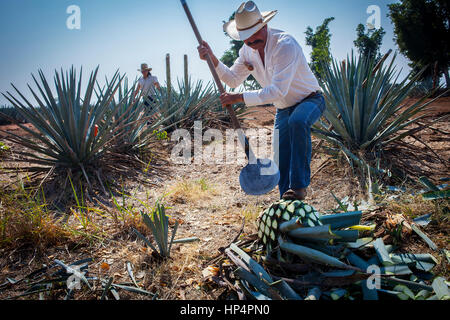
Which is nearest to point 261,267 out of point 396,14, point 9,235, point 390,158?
point 9,235

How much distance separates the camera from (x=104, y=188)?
326cm

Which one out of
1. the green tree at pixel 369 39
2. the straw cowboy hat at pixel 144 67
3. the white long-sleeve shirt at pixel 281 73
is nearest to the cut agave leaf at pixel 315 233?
the white long-sleeve shirt at pixel 281 73

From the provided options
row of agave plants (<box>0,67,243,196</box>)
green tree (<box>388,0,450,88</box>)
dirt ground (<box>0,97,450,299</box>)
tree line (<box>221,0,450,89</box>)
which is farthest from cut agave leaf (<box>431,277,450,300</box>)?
green tree (<box>388,0,450,88</box>)

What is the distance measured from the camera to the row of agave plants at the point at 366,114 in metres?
3.39

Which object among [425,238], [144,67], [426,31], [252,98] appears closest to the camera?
[425,238]

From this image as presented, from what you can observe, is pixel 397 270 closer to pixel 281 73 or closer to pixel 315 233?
pixel 315 233

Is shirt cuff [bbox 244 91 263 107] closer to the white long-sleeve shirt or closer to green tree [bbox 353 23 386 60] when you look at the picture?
the white long-sleeve shirt

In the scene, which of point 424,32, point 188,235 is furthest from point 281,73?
point 424,32

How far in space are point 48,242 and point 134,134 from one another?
2.59 m

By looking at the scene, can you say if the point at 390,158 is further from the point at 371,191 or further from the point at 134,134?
the point at 134,134

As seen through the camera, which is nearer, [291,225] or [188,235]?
[291,225]

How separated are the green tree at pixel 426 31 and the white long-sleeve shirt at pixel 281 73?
19.4 m

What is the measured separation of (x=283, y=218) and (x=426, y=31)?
23432 millimetres

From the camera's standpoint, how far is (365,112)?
357 cm
